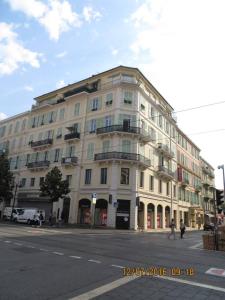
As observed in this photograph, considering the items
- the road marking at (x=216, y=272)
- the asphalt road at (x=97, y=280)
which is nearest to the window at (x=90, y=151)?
the asphalt road at (x=97, y=280)

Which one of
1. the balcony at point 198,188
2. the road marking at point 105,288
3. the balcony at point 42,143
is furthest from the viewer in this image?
the balcony at point 198,188

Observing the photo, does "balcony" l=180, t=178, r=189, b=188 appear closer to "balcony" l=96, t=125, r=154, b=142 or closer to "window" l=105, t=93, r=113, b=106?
"balcony" l=96, t=125, r=154, b=142

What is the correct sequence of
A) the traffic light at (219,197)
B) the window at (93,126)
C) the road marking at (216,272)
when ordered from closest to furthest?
the road marking at (216,272), the traffic light at (219,197), the window at (93,126)

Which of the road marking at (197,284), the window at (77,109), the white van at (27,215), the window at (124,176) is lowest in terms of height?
the road marking at (197,284)

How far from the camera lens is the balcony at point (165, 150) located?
42.0m

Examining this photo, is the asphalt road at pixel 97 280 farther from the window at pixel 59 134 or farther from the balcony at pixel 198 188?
the balcony at pixel 198 188

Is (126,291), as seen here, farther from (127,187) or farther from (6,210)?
(6,210)

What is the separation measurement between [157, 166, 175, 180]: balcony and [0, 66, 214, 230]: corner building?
0.14m

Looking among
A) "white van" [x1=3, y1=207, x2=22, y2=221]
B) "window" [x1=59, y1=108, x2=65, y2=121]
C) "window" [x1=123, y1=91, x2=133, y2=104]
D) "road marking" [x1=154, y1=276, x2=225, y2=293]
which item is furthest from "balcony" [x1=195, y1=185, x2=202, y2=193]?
"road marking" [x1=154, y1=276, x2=225, y2=293]

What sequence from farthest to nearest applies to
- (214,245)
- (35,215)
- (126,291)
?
(35,215) < (214,245) < (126,291)

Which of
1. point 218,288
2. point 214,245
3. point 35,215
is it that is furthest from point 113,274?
point 35,215

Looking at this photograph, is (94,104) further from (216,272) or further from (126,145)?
(216,272)

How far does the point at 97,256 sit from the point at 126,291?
15.6 feet

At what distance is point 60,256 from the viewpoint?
33.1ft
